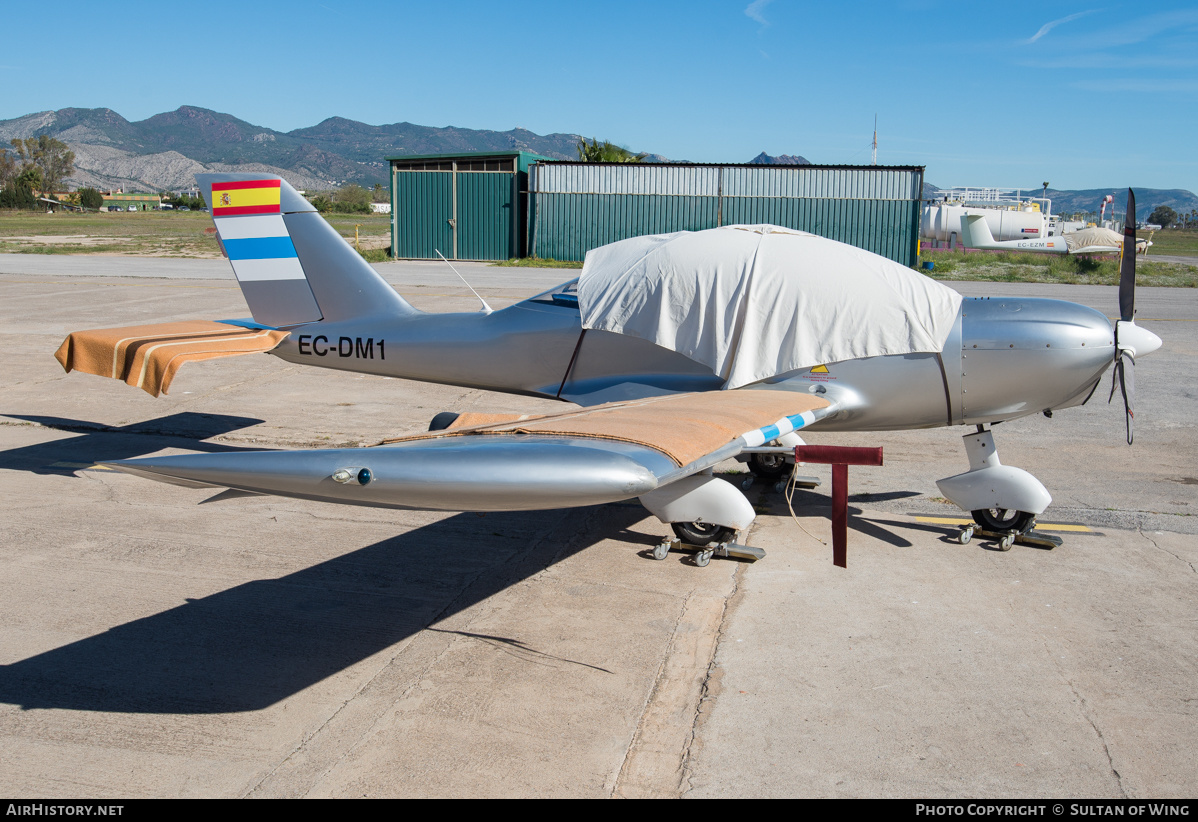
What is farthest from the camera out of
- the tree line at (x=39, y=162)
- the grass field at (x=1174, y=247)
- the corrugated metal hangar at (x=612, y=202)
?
the tree line at (x=39, y=162)

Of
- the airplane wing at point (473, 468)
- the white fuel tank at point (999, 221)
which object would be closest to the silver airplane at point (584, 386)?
the airplane wing at point (473, 468)

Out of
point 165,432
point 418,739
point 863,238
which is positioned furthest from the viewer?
point 863,238

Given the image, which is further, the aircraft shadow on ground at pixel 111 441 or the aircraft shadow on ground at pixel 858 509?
the aircraft shadow on ground at pixel 111 441

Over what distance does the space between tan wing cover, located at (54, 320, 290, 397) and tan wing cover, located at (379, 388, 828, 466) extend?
368 cm

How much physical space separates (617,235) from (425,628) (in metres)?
31.8

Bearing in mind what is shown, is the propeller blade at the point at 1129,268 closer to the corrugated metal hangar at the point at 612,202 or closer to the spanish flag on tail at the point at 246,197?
the spanish flag on tail at the point at 246,197

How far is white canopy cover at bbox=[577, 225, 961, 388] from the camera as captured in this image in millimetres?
6844

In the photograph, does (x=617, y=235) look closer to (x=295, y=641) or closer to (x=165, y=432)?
(x=165, y=432)

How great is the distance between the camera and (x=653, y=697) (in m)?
4.66

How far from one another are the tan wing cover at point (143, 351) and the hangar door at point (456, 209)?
97.2 ft

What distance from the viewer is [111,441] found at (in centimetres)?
965

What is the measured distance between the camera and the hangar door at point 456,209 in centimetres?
3669

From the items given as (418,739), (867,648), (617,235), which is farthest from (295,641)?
(617,235)

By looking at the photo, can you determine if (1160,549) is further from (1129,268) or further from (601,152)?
(601,152)
